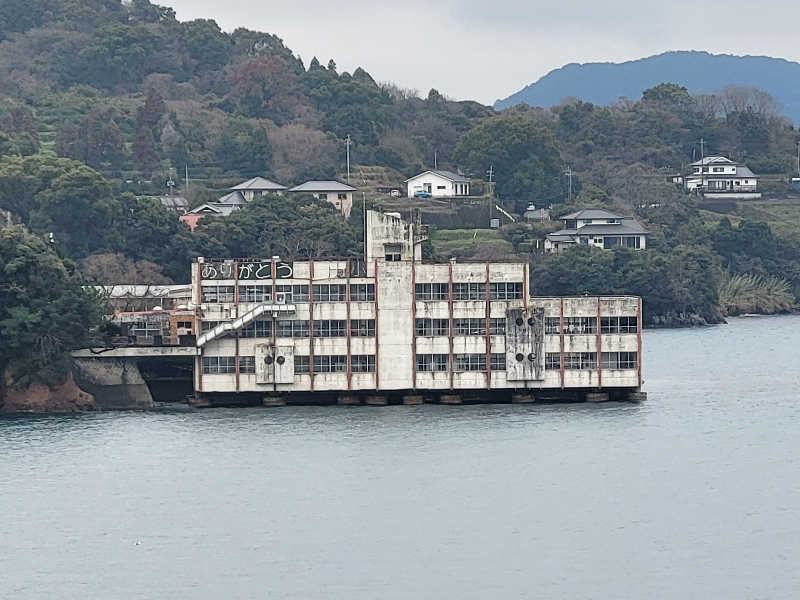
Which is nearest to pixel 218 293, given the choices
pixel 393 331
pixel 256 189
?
pixel 393 331

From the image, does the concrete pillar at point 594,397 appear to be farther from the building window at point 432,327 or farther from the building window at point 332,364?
the building window at point 332,364

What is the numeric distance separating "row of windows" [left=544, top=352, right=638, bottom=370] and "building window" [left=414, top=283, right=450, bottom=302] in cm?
515

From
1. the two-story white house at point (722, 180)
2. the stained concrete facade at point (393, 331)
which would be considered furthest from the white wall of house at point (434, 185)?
the stained concrete facade at point (393, 331)

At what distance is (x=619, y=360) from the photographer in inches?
3076

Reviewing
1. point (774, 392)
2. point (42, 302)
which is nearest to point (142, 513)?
point (42, 302)

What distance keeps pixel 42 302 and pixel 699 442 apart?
92.0 feet

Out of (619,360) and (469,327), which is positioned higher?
(469,327)

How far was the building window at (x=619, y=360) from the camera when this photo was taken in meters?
78.1

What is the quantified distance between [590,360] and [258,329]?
1431 cm

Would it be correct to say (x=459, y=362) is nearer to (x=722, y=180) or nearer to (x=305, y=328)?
(x=305, y=328)

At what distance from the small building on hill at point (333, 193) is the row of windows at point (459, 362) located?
70991 mm

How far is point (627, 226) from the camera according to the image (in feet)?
509

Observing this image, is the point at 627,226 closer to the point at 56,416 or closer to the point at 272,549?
the point at 56,416

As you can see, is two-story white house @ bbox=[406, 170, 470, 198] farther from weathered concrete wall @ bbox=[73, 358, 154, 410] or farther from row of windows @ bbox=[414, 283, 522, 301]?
weathered concrete wall @ bbox=[73, 358, 154, 410]
